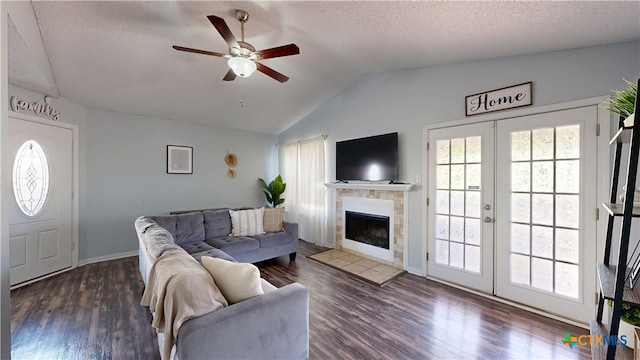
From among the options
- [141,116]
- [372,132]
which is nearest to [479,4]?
[372,132]

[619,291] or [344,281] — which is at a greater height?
[619,291]

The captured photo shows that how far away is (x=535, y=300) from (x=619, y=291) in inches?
68.1

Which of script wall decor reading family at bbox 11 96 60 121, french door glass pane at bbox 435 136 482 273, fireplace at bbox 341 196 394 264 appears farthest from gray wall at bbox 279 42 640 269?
script wall decor reading family at bbox 11 96 60 121

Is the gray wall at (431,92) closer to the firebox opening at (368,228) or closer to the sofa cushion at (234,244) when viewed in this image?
the firebox opening at (368,228)

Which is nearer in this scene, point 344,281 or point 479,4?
point 479,4

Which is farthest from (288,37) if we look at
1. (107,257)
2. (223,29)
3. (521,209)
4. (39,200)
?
(107,257)

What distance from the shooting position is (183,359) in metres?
1.21

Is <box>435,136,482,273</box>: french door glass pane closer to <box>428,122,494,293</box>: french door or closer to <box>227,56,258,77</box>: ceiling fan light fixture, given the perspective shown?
<box>428,122,494,293</box>: french door

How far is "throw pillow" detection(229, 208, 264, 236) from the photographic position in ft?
12.4

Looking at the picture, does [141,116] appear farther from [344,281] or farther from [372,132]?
[344,281]

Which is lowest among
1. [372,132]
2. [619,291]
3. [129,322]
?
[129,322]

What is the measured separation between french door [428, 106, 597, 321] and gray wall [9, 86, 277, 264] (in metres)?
4.02

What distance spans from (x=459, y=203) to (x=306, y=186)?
2900mm

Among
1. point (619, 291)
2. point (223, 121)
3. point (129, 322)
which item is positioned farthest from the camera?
point (223, 121)
